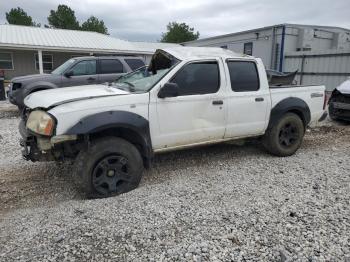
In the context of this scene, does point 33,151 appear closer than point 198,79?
Yes

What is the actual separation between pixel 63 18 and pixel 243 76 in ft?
152

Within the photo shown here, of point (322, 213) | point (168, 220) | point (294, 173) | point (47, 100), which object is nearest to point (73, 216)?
point (168, 220)

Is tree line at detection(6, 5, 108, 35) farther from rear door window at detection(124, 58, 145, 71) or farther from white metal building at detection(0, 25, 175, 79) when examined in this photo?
rear door window at detection(124, 58, 145, 71)

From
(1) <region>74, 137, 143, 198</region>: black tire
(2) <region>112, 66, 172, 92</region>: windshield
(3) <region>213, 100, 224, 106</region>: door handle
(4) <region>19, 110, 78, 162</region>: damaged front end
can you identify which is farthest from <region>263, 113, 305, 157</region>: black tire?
(4) <region>19, 110, 78, 162</region>: damaged front end

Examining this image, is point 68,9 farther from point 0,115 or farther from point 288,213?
point 288,213

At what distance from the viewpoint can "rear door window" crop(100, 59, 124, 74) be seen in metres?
9.86

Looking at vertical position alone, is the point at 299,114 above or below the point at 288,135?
above

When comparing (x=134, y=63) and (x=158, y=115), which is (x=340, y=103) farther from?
(x=158, y=115)

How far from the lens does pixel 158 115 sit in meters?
4.25

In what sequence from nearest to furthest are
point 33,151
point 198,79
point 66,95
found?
1. point 33,151
2. point 66,95
3. point 198,79

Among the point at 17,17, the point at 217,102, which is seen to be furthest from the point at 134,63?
the point at 17,17

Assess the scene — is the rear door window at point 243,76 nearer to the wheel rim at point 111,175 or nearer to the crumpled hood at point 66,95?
the crumpled hood at point 66,95

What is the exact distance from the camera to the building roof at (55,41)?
62.9 ft

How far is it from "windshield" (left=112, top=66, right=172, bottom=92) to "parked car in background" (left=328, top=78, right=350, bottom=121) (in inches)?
236
